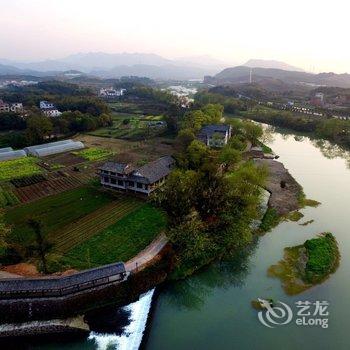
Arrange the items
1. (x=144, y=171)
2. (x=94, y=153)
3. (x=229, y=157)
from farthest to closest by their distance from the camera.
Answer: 1. (x=94, y=153)
2. (x=229, y=157)
3. (x=144, y=171)

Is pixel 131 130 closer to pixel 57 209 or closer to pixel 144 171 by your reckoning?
pixel 144 171

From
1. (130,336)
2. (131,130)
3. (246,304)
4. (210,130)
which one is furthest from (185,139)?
(130,336)

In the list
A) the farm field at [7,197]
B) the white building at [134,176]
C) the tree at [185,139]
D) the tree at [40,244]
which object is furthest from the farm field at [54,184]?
the tree at [40,244]

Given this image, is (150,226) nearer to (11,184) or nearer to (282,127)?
(11,184)

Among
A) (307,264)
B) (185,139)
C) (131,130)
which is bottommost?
(131,130)

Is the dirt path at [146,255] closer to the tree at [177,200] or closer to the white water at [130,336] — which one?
the tree at [177,200]

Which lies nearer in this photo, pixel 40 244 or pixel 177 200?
pixel 40 244
